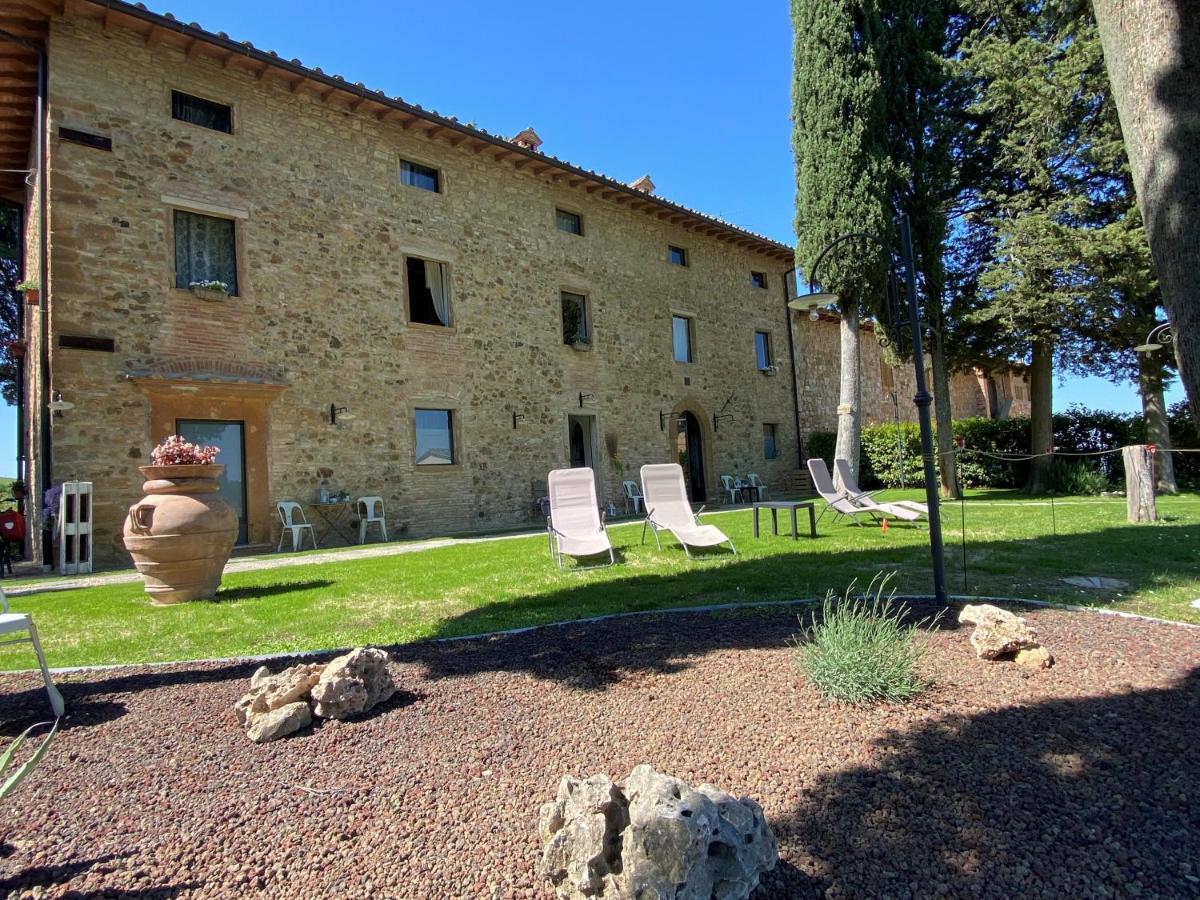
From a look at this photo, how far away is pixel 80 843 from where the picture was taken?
1792mm

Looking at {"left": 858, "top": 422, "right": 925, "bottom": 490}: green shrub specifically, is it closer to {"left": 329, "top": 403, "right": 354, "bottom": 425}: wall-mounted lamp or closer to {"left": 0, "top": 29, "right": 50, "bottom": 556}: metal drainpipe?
{"left": 329, "top": 403, "right": 354, "bottom": 425}: wall-mounted lamp

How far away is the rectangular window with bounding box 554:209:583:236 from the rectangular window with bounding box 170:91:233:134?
20.9 ft

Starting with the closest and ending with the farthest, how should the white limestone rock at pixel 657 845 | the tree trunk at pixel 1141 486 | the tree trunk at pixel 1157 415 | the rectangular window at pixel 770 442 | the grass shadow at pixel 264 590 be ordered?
the white limestone rock at pixel 657 845 → the grass shadow at pixel 264 590 → the tree trunk at pixel 1141 486 → the tree trunk at pixel 1157 415 → the rectangular window at pixel 770 442

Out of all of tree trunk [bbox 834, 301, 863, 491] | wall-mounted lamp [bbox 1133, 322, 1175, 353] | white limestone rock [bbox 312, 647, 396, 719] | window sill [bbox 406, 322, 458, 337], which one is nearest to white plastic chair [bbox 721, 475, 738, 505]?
tree trunk [bbox 834, 301, 863, 491]

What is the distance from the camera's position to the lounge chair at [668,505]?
723cm

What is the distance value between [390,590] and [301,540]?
5.01m

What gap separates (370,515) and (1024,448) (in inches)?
606

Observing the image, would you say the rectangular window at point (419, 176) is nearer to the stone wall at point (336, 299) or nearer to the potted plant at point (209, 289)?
the stone wall at point (336, 299)

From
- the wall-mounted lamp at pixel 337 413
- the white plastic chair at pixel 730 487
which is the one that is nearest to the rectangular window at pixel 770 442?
the white plastic chair at pixel 730 487

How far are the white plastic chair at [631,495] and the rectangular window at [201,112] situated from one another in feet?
31.9

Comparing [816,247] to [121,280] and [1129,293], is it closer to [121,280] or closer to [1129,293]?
[1129,293]

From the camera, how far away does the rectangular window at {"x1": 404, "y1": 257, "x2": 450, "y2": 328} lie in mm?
11648

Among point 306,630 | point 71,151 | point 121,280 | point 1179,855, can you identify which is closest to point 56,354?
point 121,280

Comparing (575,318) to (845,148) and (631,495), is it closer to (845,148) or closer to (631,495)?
(631,495)
